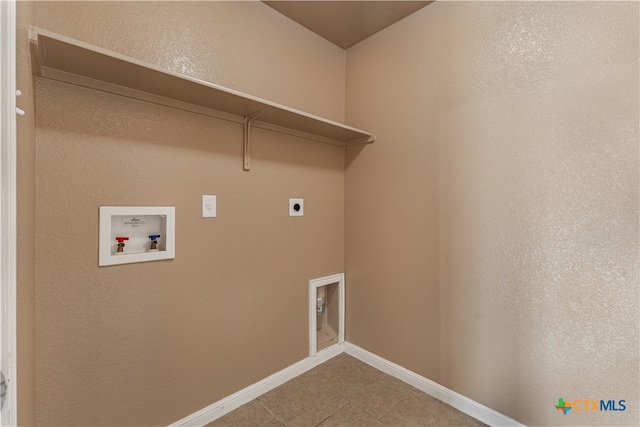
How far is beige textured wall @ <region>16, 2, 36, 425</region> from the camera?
801mm

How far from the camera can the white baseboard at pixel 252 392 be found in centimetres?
152

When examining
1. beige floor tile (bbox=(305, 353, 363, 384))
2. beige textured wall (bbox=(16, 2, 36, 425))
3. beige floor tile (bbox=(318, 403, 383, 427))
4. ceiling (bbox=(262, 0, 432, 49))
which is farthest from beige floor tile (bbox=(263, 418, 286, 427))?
ceiling (bbox=(262, 0, 432, 49))

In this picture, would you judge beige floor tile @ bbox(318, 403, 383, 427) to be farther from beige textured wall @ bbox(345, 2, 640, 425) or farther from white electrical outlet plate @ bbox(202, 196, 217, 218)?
white electrical outlet plate @ bbox(202, 196, 217, 218)

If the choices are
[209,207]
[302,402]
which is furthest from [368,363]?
[209,207]

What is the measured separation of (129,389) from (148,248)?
67cm

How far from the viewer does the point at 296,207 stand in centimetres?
197

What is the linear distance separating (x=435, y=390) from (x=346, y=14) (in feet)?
8.23

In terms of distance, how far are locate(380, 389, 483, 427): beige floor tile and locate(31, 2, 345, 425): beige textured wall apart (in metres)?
0.72

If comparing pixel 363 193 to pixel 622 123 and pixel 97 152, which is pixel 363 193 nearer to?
pixel 622 123

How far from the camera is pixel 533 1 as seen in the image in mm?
1404

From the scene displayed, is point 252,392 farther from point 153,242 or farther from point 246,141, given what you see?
point 246,141

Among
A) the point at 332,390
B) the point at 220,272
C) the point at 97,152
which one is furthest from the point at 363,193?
the point at 97,152

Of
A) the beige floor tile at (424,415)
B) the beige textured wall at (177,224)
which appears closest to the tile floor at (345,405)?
the beige floor tile at (424,415)

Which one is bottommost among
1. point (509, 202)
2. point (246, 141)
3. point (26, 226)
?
point (26, 226)
